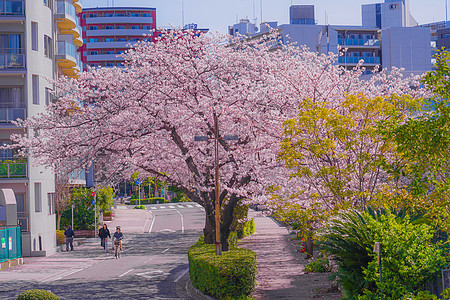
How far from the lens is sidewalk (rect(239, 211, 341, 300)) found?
23203 millimetres

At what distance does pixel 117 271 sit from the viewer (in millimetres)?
31953

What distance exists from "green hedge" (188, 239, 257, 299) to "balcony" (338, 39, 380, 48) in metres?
67.2

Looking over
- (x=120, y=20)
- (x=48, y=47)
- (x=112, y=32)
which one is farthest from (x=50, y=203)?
(x=112, y=32)

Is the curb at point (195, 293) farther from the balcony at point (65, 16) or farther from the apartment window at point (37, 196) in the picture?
the balcony at point (65, 16)

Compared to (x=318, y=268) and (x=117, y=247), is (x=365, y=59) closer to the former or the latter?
(x=117, y=247)

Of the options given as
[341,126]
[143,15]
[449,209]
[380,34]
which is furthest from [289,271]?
[143,15]

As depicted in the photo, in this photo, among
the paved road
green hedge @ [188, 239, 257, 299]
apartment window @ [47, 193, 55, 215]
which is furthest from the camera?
apartment window @ [47, 193, 55, 215]

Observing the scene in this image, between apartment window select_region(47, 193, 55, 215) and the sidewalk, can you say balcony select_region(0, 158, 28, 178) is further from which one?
the sidewalk

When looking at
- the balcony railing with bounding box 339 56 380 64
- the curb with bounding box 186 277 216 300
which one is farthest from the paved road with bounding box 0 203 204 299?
the balcony railing with bounding box 339 56 380 64

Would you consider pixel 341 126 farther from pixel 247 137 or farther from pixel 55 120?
pixel 55 120

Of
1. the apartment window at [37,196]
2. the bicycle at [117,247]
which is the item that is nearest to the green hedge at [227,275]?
the bicycle at [117,247]

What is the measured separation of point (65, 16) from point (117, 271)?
24.6m

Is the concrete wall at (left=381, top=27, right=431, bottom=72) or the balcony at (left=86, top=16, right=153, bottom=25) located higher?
the balcony at (left=86, top=16, right=153, bottom=25)

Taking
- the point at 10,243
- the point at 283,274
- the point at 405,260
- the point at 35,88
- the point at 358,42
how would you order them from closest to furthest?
the point at 405,260 → the point at 283,274 → the point at 10,243 → the point at 35,88 → the point at 358,42
